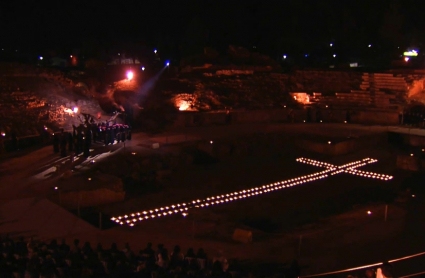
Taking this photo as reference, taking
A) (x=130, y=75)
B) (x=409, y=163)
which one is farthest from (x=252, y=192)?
(x=130, y=75)

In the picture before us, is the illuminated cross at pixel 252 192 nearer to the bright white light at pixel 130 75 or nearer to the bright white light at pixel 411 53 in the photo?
the bright white light at pixel 130 75

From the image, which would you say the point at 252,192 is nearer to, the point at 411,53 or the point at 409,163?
the point at 409,163

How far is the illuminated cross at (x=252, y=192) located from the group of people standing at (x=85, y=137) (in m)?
4.85

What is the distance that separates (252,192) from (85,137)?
244 inches

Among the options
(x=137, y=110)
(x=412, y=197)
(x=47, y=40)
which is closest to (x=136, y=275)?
(x=412, y=197)

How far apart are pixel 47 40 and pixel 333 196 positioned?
1271 inches

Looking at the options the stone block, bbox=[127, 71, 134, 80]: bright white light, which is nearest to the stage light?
bbox=[127, 71, 134, 80]: bright white light

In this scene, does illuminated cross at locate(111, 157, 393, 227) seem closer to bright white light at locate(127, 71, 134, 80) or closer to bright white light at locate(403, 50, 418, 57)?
bright white light at locate(127, 71, 134, 80)

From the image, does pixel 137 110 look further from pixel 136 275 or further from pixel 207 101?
pixel 136 275

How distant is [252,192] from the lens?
14320 mm

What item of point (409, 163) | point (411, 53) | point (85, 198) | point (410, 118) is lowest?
point (85, 198)

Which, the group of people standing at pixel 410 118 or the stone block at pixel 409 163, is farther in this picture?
the group of people standing at pixel 410 118

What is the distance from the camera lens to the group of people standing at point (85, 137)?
15.7 meters

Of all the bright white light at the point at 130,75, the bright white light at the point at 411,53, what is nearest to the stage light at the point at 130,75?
the bright white light at the point at 130,75
